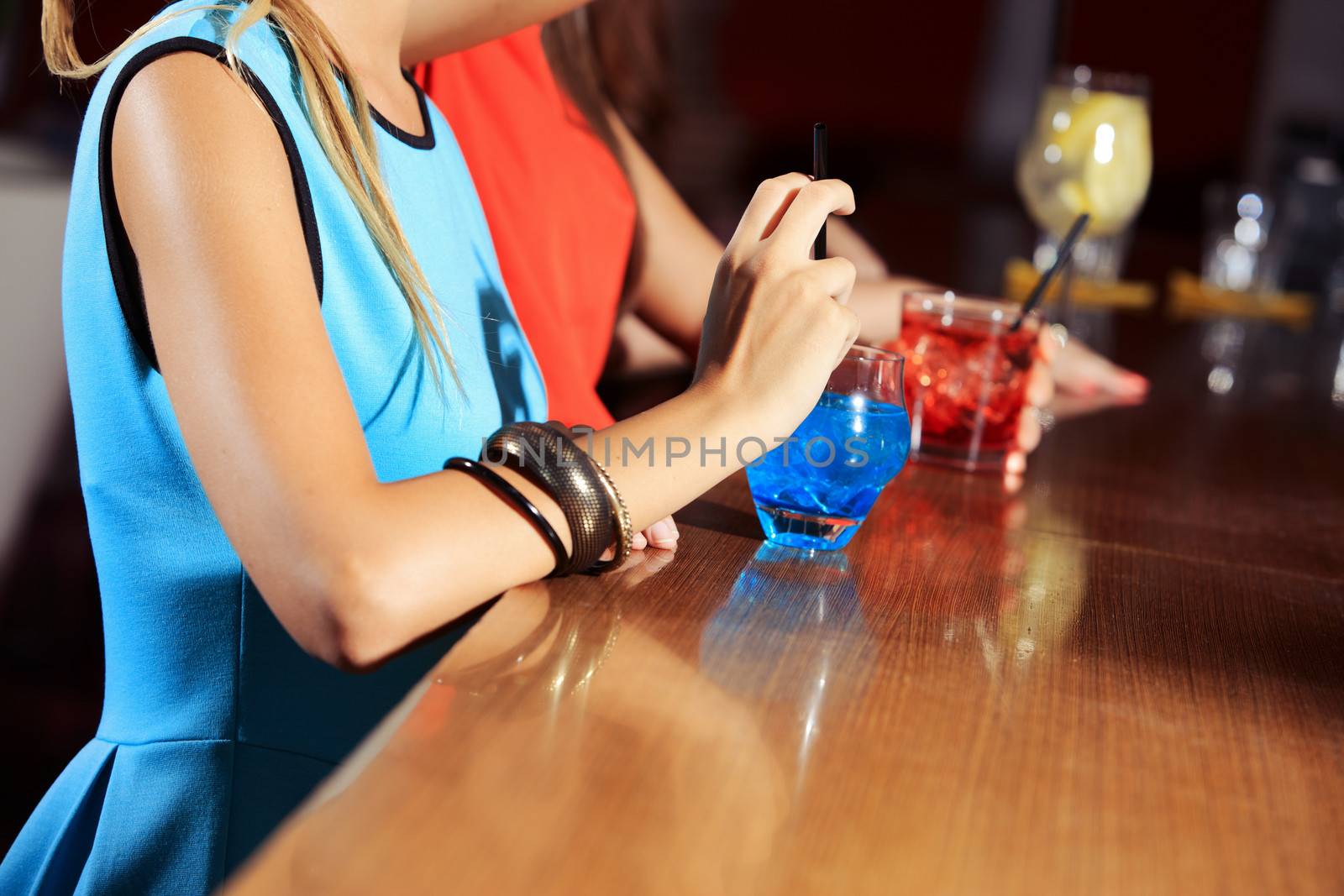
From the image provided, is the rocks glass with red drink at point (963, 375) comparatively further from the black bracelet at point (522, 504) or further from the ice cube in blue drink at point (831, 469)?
the black bracelet at point (522, 504)

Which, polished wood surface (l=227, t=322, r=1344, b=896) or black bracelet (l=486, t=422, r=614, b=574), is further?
black bracelet (l=486, t=422, r=614, b=574)

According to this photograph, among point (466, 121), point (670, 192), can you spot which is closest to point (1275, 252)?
point (670, 192)

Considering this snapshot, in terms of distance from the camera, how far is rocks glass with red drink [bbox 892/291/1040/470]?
41.8 inches

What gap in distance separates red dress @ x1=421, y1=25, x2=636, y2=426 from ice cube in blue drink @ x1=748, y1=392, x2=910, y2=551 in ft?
1.28

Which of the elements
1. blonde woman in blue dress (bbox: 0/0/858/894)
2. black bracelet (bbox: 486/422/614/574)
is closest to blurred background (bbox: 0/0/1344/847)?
blonde woman in blue dress (bbox: 0/0/858/894)

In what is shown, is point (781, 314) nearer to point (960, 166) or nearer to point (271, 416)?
point (271, 416)

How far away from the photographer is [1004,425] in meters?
1.09

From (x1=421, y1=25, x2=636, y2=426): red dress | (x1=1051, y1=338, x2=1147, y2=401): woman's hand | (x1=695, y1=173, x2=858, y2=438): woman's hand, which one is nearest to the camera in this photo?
(x1=695, y1=173, x2=858, y2=438): woman's hand

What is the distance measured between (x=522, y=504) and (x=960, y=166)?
4896mm

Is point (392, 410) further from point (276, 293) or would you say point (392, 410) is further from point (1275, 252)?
point (1275, 252)

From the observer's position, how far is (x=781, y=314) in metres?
0.75

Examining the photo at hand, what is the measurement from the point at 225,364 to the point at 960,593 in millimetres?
437

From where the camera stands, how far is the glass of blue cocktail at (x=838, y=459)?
2.58ft

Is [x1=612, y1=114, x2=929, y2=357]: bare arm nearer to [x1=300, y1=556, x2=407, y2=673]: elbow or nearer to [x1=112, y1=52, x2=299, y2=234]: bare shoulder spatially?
[x1=112, y1=52, x2=299, y2=234]: bare shoulder
